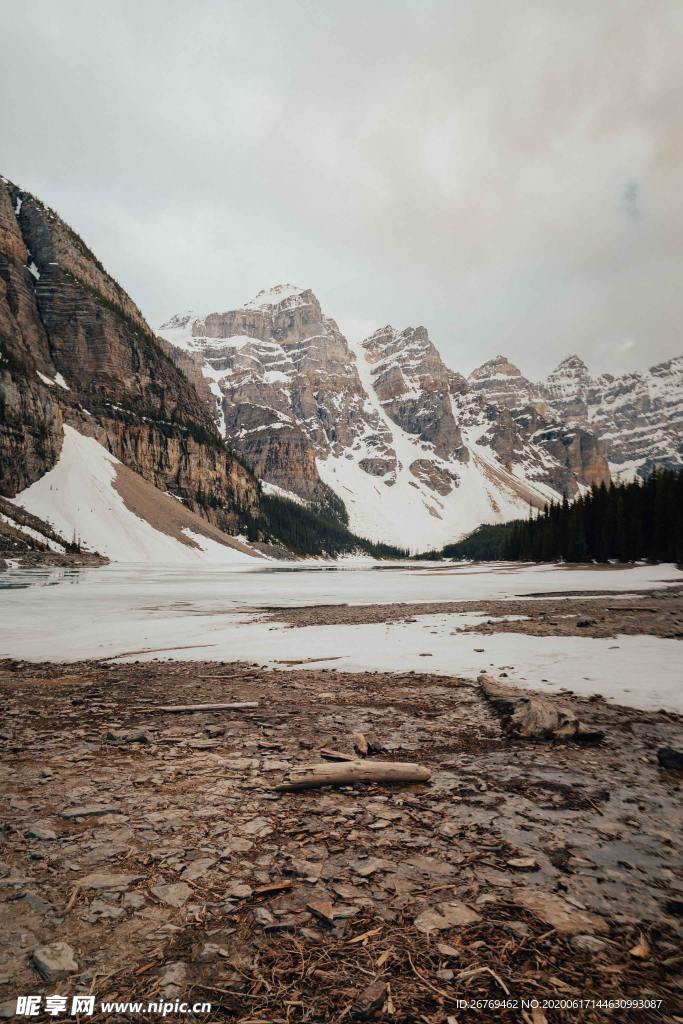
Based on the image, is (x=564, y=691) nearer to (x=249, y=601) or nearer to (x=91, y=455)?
(x=249, y=601)

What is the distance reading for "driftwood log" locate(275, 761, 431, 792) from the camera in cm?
561

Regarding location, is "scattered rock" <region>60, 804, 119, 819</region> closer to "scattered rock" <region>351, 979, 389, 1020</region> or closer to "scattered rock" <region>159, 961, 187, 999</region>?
"scattered rock" <region>159, 961, 187, 999</region>

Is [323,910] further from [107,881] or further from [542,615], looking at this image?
[542,615]

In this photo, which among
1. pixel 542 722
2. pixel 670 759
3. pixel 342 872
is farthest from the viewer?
pixel 542 722

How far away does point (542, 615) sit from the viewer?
70.4 feet

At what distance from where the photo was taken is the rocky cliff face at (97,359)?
437 feet

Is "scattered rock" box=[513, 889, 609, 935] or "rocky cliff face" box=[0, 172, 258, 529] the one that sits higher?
"rocky cliff face" box=[0, 172, 258, 529]

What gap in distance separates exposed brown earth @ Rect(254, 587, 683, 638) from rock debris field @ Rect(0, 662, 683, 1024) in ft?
32.0

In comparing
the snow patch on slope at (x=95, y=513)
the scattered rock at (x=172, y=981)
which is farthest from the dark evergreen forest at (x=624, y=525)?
the snow patch on slope at (x=95, y=513)

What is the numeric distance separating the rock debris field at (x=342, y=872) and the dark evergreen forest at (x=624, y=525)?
63.4 m

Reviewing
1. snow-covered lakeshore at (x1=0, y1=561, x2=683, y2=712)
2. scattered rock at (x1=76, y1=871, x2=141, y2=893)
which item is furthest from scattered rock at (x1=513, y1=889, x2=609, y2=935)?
snow-covered lakeshore at (x1=0, y1=561, x2=683, y2=712)

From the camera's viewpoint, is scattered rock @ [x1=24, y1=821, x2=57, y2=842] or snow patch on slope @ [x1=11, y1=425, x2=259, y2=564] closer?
scattered rock @ [x1=24, y1=821, x2=57, y2=842]

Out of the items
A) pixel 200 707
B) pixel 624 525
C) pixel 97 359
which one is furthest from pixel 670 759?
pixel 97 359

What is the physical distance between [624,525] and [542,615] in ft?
186
